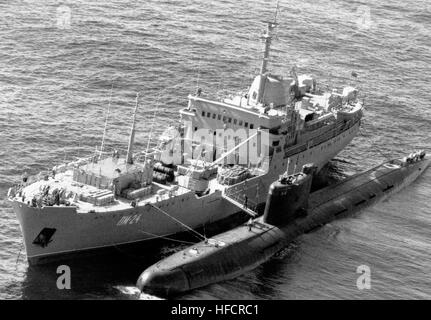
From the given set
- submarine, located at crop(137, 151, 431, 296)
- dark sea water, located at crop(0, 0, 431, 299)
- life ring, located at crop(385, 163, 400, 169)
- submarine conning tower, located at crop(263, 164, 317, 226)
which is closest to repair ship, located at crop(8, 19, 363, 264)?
submarine conning tower, located at crop(263, 164, 317, 226)

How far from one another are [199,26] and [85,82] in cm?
2780

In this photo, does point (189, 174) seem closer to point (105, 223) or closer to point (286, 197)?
point (286, 197)

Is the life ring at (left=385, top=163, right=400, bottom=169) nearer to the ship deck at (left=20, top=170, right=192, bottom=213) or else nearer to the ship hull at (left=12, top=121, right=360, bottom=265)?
the ship hull at (left=12, top=121, right=360, bottom=265)

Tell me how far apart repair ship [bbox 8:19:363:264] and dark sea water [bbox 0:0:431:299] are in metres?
2.55

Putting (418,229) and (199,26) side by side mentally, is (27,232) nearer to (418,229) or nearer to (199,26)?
(418,229)

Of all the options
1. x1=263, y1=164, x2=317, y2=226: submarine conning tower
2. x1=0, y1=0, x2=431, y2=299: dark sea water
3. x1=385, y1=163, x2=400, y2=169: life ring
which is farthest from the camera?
x1=385, y1=163, x2=400, y2=169: life ring

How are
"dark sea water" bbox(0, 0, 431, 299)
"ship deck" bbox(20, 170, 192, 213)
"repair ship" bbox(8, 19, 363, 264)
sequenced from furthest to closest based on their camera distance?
"dark sea water" bbox(0, 0, 431, 299)
"ship deck" bbox(20, 170, 192, 213)
"repair ship" bbox(8, 19, 363, 264)

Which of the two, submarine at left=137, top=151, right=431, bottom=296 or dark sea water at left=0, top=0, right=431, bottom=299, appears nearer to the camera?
submarine at left=137, top=151, right=431, bottom=296

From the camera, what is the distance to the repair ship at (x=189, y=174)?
65.6m

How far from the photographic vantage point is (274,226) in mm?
74500

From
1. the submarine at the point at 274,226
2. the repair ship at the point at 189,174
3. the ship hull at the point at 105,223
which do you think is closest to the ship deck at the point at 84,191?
the repair ship at the point at 189,174

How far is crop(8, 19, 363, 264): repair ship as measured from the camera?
215 feet

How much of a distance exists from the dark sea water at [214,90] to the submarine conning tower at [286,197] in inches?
114
